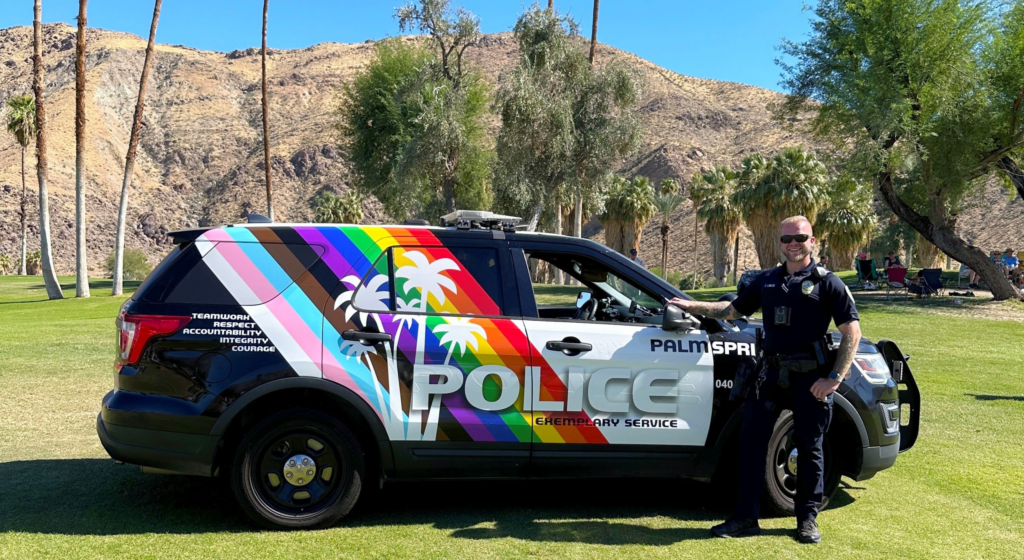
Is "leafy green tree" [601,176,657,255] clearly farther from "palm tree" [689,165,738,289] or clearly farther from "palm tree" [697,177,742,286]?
"palm tree" [697,177,742,286]

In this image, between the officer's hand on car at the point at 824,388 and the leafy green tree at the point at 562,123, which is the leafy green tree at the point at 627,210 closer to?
the leafy green tree at the point at 562,123

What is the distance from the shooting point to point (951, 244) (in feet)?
78.5

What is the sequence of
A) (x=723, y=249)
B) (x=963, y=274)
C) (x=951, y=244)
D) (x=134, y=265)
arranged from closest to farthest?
(x=951, y=244) → (x=963, y=274) → (x=723, y=249) → (x=134, y=265)

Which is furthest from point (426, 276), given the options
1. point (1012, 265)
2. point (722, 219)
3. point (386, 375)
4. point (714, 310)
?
point (722, 219)

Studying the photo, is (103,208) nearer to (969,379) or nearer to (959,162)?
(959,162)

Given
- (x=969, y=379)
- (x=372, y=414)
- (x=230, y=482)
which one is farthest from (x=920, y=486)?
(x=969, y=379)

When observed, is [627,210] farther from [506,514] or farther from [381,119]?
[506,514]

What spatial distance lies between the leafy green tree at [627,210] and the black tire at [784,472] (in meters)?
49.5

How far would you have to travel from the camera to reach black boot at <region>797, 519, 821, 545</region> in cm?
462

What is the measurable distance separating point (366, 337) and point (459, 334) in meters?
0.54

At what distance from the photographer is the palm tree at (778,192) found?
143ft

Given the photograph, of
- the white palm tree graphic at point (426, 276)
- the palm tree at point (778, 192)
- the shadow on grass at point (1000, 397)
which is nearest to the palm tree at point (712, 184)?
the palm tree at point (778, 192)

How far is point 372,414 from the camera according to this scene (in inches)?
181

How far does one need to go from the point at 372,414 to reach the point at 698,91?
348 feet
